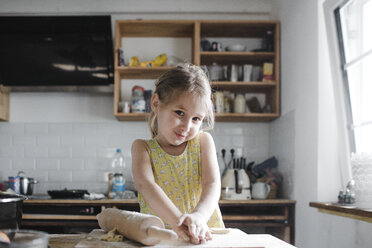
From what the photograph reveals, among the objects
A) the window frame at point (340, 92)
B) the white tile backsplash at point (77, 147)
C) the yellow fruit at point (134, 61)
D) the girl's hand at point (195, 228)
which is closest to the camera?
the girl's hand at point (195, 228)

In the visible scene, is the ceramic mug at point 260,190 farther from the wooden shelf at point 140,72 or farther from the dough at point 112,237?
the dough at point 112,237

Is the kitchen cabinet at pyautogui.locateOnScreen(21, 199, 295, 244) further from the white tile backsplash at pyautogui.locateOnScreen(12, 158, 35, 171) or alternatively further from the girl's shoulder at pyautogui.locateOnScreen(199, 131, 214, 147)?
the girl's shoulder at pyautogui.locateOnScreen(199, 131, 214, 147)

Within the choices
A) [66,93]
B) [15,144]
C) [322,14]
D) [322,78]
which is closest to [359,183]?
[322,78]

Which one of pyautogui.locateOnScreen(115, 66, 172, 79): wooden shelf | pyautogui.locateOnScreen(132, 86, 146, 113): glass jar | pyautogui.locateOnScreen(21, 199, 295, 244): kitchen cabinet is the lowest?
pyautogui.locateOnScreen(21, 199, 295, 244): kitchen cabinet

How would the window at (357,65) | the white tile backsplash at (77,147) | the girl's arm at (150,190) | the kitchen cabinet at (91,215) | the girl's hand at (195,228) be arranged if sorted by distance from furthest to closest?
1. the white tile backsplash at (77,147)
2. the kitchen cabinet at (91,215)
3. the window at (357,65)
4. the girl's arm at (150,190)
5. the girl's hand at (195,228)

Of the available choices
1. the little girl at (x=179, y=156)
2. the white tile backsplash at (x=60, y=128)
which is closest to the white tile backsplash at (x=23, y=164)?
the white tile backsplash at (x=60, y=128)

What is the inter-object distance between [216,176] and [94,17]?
227 cm

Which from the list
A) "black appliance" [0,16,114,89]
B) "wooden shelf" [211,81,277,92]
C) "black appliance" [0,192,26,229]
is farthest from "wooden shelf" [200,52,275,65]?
"black appliance" [0,192,26,229]

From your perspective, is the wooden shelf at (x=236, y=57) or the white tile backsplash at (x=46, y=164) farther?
the white tile backsplash at (x=46, y=164)

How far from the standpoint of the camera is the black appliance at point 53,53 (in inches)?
125

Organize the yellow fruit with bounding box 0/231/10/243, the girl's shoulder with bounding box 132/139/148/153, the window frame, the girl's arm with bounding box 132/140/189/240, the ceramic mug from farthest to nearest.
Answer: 1. the ceramic mug
2. the window frame
3. the girl's shoulder with bounding box 132/139/148/153
4. the girl's arm with bounding box 132/140/189/240
5. the yellow fruit with bounding box 0/231/10/243

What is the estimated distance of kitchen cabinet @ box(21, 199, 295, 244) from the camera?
264cm

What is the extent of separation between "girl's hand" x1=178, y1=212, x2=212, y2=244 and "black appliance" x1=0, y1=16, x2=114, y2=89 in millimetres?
2395

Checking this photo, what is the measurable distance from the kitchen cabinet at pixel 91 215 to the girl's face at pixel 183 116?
1.53 metres
